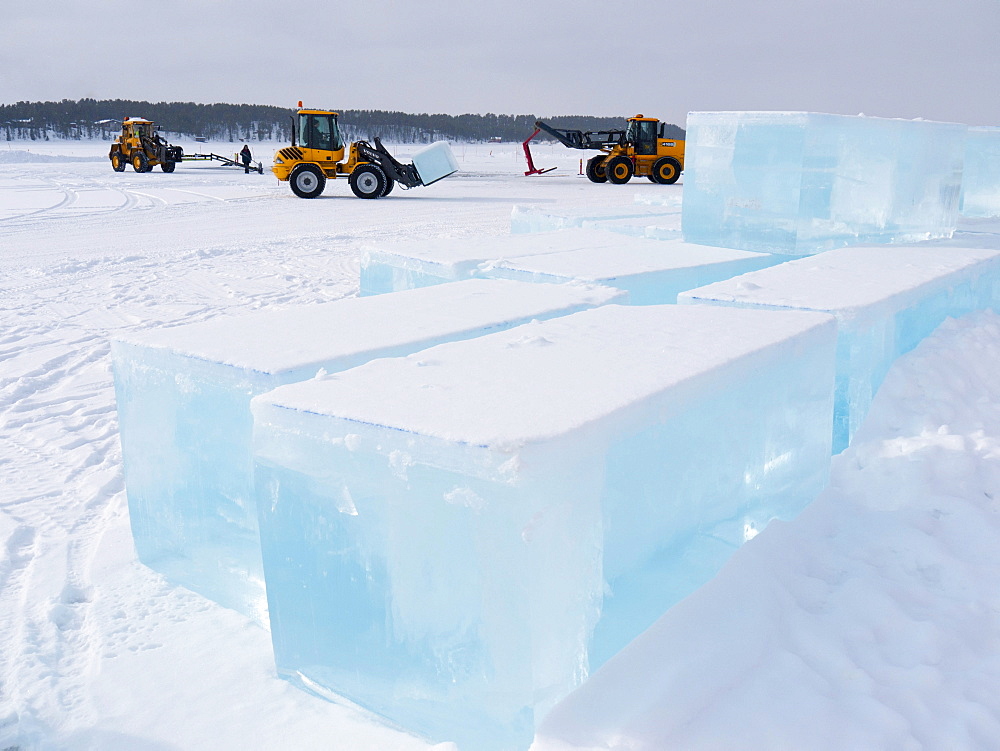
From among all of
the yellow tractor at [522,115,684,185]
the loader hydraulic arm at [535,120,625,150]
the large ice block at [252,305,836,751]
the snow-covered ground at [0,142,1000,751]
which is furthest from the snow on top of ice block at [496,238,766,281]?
the loader hydraulic arm at [535,120,625,150]

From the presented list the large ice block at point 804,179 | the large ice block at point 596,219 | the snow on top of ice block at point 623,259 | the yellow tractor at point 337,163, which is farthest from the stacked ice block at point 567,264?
the yellow tractor at point 337,163

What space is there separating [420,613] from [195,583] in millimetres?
985

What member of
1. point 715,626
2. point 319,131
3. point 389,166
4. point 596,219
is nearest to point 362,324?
point 715,626

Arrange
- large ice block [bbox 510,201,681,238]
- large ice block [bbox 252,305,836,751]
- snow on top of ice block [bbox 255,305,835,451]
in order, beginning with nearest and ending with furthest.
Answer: large ice block [bbox 252,305,836,751], snow on top of ice block [bbox 255,305,835,451], large ice block [bbox 510,201,681,238]

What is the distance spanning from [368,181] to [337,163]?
25.0 inches

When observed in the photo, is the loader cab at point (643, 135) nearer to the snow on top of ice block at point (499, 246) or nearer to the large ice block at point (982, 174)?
the large ice block at point (982, 174)

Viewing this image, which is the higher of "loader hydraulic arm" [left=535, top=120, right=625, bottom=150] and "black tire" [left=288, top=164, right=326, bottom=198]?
"loader hydraulic arm" [left=535, top=120, right=625, bottom=150]

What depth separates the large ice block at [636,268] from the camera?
3604mm

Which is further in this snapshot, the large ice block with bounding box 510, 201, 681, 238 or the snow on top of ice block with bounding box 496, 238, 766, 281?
the large ice block with bounding box 510, 201, 681, 238

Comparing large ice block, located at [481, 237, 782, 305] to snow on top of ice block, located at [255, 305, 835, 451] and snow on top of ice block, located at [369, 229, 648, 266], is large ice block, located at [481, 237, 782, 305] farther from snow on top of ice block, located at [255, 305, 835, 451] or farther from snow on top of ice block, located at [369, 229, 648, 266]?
snow on top of ice block, located at [255, 305, 835, 451]

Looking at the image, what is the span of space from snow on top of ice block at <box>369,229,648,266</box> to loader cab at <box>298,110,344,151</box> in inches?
421

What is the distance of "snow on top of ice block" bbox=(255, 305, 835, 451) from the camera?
1.69m

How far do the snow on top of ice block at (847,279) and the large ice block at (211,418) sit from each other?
0.96 metres

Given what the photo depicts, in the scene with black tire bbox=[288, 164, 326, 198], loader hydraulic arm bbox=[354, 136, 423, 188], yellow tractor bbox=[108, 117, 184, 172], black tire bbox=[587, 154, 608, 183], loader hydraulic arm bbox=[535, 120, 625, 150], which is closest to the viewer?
black tire bbox=[288, 164, 326, 198]
